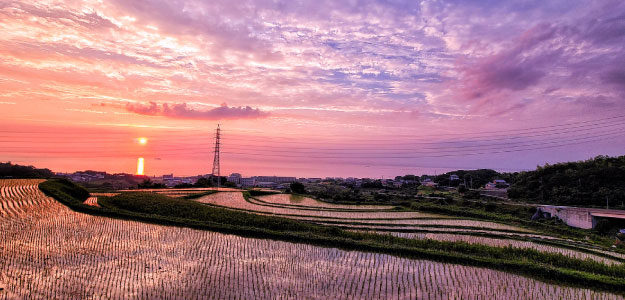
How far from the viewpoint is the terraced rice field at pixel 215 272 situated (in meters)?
8.38

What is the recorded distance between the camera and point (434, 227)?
19094 mm

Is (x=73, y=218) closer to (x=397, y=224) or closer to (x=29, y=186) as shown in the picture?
(x=29, y=186)

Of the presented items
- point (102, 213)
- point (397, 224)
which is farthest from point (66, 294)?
point (397, 224)

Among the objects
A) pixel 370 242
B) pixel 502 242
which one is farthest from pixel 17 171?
pixel 502 242

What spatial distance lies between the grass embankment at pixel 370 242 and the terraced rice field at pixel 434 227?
154 cm

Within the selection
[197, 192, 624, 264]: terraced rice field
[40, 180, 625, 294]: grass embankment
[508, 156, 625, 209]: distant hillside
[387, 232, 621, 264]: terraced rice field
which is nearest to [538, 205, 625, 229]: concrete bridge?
[197, 192, 624, 264]: terraced rice field

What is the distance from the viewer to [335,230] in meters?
15.5

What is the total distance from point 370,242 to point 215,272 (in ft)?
21.0

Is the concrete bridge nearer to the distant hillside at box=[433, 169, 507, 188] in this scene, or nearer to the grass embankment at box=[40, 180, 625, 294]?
the grass embankment at box=[40, 180, 625, 294]

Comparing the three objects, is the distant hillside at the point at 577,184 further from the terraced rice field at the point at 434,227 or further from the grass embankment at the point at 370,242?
the grass embankment at the point at 370,242

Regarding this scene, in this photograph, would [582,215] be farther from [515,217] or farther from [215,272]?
[215,272]

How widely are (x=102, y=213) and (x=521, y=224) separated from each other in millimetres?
23923

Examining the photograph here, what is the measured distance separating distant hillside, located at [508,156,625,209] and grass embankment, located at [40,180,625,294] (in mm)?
26092

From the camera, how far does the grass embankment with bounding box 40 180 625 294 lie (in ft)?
35.1
